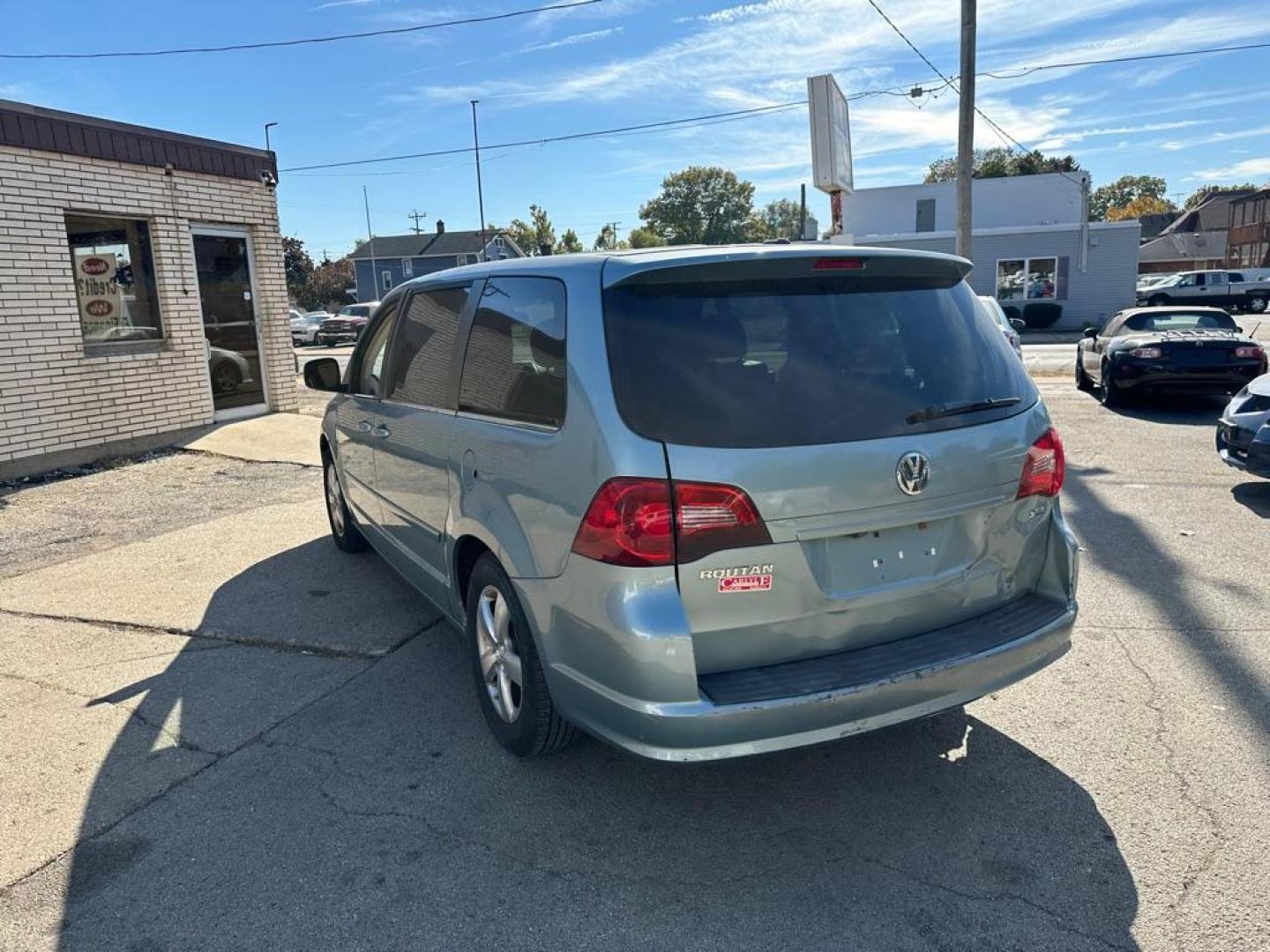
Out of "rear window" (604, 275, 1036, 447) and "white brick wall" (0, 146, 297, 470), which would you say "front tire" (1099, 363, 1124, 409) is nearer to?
"rear window" (604, 275, 1036, 447)

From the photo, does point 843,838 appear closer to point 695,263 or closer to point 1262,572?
point 695,263

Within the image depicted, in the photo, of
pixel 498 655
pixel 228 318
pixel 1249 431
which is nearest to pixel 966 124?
pixel 1249 431

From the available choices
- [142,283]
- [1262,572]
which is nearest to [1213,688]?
[1262,572]

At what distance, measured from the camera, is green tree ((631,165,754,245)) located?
9756 cm

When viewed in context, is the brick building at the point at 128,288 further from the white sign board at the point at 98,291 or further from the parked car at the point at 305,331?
the parked car at the point at 305,331

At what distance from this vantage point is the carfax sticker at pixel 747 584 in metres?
2.66

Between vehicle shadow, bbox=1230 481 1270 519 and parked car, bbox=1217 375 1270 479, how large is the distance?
23 centimetres

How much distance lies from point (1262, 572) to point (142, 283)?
10.5m

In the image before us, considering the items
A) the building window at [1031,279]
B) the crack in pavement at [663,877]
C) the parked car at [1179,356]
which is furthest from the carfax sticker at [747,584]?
the building window at [1031,279]

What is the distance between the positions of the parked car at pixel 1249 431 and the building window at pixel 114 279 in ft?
34.2

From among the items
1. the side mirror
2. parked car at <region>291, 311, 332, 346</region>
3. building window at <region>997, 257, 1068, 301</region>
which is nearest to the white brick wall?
the side mirror

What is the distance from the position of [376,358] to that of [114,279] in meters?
6.43

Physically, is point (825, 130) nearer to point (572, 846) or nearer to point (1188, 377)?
point (1188, 377)

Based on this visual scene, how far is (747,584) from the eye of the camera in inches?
105
